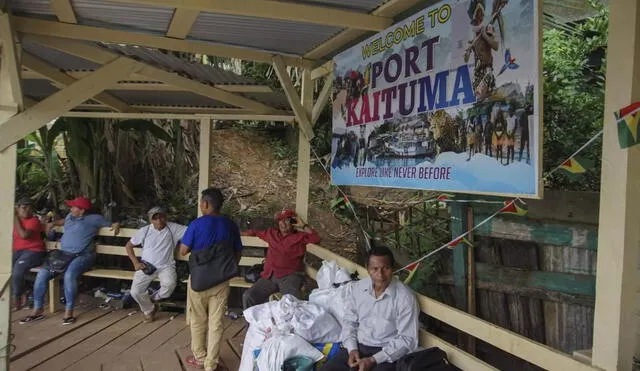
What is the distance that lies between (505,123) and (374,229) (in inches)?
114

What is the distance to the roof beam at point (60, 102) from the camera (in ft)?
12.4

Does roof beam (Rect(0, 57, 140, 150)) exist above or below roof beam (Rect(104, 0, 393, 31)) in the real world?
below

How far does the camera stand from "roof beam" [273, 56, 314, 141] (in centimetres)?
482

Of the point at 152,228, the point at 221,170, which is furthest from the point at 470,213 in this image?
the point at 221,170

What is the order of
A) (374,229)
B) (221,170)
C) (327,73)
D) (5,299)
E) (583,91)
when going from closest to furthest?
(5,299) → (583,91) → (327,73) → (374,229) → (221,170)

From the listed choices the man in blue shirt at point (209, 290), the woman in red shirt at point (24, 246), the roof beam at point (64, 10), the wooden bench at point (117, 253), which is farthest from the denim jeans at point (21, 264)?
the roof beam at point (64, 10)

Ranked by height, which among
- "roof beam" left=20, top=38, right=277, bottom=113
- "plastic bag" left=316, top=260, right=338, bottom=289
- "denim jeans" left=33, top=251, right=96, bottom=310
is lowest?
"denim jeans" left=33, top=251, right=96, bottom=310

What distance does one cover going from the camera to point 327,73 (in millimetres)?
4918

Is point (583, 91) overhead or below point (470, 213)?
overhead

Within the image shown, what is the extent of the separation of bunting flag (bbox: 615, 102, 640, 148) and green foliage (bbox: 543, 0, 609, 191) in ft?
6.47

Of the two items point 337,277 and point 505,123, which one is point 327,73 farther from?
point 505,123

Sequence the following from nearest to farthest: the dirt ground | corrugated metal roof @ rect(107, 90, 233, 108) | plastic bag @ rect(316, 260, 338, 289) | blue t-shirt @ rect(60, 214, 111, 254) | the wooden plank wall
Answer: the wooden plank wall
plastic bag @ rect(316, 260, 338, 289)
corrugated metal roof @ rect(107, 90, 233, 108)
blue t-shirt @ rect(60, 214, 111, 254)
the dirt ground

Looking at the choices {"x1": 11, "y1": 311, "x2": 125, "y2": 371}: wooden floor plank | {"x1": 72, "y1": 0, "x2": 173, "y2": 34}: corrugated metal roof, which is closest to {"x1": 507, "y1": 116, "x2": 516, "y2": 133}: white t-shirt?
{"x1": 72, "y1": 0, "x2": 173, "y2": 34}: corrugated metal roof

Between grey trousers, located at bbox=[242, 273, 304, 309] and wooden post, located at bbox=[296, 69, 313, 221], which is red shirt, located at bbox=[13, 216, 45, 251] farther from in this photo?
wooden post, located at bbox=[296, 69, 313, 221]
